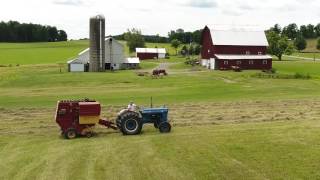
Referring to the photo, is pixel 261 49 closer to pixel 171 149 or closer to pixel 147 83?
pixel 147 83

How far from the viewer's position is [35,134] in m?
24.9

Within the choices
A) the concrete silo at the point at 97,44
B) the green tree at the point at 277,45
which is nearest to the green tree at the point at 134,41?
the green tree at the point at 277,45

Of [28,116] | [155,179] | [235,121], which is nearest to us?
[155,179]

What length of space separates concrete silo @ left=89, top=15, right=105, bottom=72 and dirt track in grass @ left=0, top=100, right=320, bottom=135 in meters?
48.6

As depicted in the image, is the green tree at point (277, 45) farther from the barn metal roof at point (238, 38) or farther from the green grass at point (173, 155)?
the green grass at point (173, 155)

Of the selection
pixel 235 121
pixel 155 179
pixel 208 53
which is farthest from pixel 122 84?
pixel 155 179

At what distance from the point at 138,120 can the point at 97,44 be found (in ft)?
209

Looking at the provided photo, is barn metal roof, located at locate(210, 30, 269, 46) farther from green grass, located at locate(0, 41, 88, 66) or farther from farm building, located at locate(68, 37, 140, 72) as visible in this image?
green grass, located at locate(0, 41, 88, 66)

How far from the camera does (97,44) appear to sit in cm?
8644

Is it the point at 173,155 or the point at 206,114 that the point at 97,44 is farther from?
the point at 173,155

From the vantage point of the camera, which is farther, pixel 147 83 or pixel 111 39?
pixel 111 39

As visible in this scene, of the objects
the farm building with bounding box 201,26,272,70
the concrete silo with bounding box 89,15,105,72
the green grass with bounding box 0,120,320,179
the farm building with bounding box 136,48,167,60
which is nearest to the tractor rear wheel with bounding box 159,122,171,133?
the green grass with bounding box 0,120,320,179

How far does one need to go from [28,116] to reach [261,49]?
2586 inches

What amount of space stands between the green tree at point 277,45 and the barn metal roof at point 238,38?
18225 millimetres
